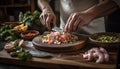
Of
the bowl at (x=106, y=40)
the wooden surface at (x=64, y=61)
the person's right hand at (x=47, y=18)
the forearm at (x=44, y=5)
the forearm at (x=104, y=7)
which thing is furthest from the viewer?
the forearm at (x=44, y=5)

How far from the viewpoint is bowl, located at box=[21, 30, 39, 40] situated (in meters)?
1.72

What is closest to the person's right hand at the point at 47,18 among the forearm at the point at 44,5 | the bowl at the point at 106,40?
the forearm at the point at 44,5

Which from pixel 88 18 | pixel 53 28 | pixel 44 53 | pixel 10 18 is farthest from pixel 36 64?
pixel 10 18

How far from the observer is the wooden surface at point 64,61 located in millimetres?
1262

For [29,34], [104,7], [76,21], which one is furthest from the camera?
[29,34]

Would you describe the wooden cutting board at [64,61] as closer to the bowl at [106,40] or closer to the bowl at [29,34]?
the bowl at [106,40]

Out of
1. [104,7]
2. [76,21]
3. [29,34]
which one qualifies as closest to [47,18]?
[29,34]

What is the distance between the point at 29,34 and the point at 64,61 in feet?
1.75

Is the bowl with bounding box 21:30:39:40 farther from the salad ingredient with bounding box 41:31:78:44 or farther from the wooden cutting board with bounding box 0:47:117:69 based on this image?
the wooden cutting board with bounding box 0:47:117:69

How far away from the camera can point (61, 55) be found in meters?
1.41

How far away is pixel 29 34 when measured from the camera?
176cm

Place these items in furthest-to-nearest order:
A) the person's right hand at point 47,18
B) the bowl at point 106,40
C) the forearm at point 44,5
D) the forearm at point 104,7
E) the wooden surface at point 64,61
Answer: the forearm at point 44,5 < the person's right hand at point 47,18 < the forearm at point 104,7 < the bowl at point 106,40 < the wooden surface at point 64,61

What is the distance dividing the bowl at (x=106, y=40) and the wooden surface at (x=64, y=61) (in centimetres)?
5

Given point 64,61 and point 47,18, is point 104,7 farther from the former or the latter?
point 64,61
